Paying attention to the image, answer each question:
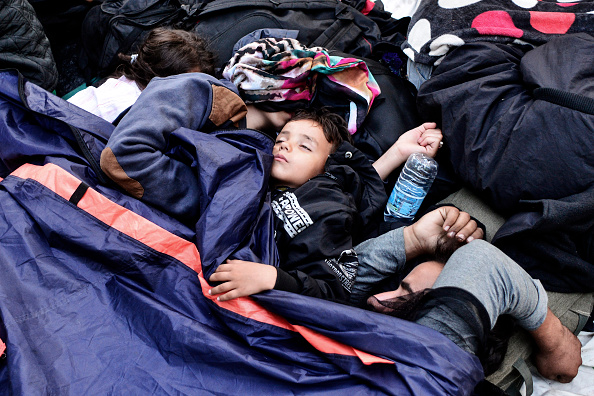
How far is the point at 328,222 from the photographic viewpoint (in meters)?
1.17

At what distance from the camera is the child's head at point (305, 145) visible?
1349 mm

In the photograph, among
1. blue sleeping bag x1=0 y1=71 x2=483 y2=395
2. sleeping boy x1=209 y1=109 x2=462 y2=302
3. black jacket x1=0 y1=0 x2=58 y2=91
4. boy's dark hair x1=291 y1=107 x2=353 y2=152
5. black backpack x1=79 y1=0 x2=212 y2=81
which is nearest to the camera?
blue sleeping bag x1=0 y1=71 x2=483 y2=395

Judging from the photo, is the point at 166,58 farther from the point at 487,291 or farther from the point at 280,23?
the point at 487,291

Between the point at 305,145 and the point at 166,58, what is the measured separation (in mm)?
577

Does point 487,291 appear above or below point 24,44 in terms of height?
below

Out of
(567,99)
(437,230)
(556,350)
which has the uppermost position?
(567,99)

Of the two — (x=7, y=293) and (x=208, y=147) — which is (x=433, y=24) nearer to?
(x=208, y=147)

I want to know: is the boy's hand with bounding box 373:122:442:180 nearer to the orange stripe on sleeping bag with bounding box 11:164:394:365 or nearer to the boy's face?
the boy's face

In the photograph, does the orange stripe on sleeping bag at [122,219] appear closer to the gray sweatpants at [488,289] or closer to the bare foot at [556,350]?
the gray sweatpants at [488,289]

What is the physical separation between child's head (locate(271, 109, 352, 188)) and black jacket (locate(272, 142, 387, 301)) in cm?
6

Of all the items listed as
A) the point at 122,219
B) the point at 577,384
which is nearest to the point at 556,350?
the point at 577,384

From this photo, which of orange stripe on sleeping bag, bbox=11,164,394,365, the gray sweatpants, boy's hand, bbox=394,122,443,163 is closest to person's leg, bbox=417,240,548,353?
the gray sweatpants

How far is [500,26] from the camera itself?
1.34 meters

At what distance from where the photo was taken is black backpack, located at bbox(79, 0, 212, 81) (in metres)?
1.82
